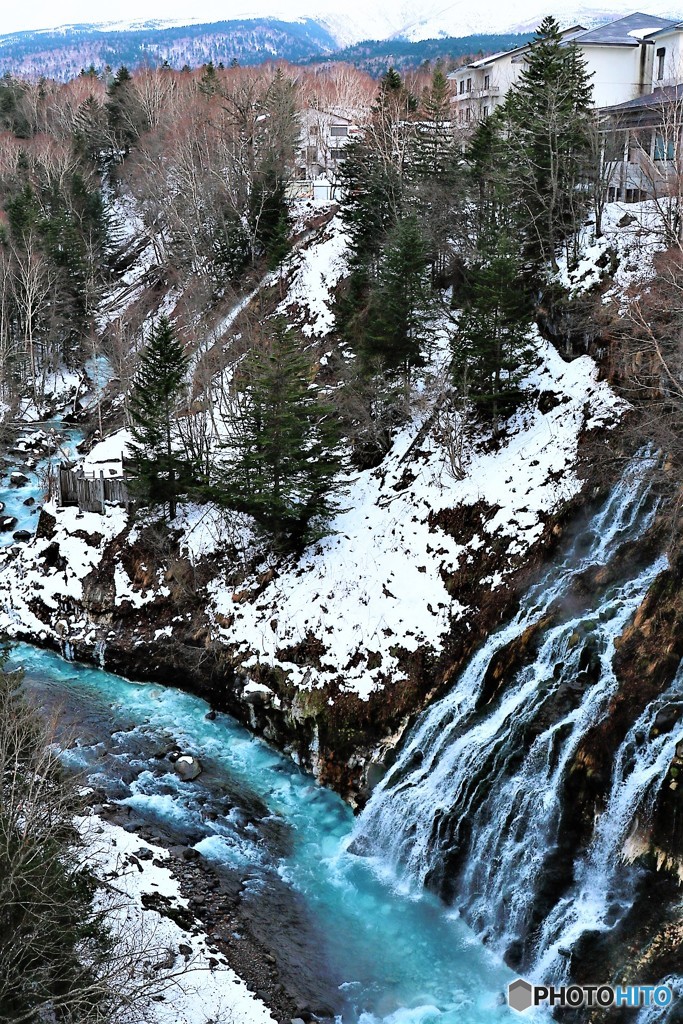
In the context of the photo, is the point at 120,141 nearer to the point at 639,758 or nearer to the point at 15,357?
the point at 15,357

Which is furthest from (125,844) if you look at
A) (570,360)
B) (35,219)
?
(35,219)

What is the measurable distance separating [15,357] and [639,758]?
38141 mm

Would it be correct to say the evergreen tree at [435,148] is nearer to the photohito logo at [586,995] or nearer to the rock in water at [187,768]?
the rock in water at [187,768]

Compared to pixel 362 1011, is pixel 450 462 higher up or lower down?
higher up

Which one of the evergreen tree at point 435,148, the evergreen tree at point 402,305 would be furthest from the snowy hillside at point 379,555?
the evergreen tree at point 435,148

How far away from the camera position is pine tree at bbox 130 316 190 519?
87.5 feet

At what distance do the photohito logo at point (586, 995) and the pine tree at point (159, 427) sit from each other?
62.0ft

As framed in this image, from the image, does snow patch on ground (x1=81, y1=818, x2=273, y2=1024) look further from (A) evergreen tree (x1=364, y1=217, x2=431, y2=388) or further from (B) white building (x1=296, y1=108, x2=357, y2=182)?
(B) white building (x1=296, y1=108, x2=357, y2=182)

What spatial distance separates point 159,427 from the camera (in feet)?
88.0

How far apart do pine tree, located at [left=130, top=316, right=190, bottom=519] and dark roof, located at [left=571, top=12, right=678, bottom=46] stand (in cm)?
2679

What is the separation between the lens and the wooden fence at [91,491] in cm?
2870

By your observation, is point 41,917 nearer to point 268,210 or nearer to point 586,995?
point 586,995

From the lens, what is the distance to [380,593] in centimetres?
2250

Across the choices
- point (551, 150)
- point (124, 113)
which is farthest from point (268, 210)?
point (124, 113)
